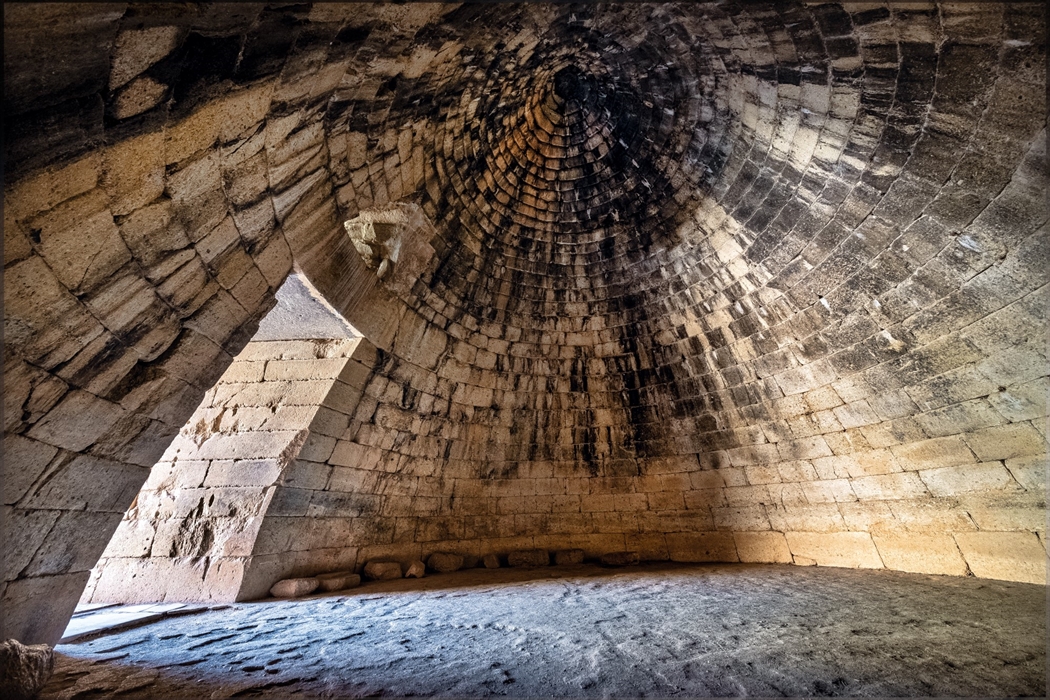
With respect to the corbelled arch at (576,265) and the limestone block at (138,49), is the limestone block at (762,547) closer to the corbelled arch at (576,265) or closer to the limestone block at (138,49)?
the corbelled arch at (576,265)

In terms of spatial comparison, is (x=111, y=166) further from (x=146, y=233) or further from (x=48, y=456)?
(x=48, y=456)

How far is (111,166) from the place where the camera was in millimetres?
2100

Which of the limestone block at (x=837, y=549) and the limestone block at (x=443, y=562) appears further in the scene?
the limestone block at (x=443, y=562)

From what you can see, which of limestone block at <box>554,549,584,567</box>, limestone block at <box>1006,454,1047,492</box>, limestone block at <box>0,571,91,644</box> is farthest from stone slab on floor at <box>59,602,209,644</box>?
limestone block at <box>1006,454,1047,492</box>

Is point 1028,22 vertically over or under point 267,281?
over

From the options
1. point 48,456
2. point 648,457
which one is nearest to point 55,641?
point 48,456

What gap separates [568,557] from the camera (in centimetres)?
620

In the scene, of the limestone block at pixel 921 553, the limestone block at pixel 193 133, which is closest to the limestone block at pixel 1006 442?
the limestone block at pixel 921 553

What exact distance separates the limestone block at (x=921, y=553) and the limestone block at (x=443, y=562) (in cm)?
514

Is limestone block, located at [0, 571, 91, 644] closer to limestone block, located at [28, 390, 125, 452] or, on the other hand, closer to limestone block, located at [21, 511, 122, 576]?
limestone block, located at [21, 511, 122, 576]

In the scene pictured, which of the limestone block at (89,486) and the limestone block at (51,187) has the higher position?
the limestone block at (51,187)

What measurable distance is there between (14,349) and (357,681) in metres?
2.33

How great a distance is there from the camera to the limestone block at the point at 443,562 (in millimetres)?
5605

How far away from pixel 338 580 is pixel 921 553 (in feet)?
20.9
